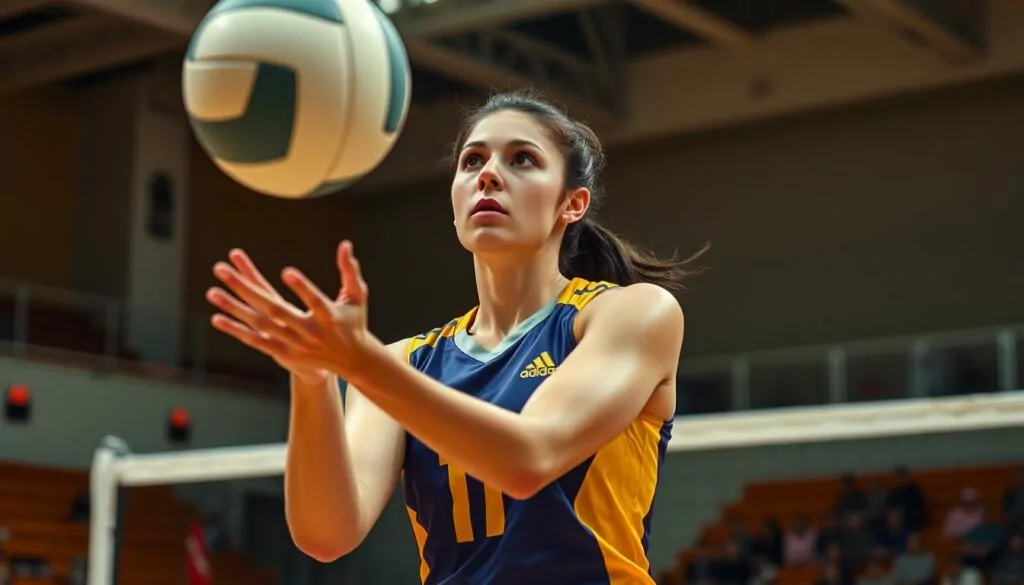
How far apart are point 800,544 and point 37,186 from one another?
9989mm

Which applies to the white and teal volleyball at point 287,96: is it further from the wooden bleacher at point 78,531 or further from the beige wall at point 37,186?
the beige wall at point 37,186

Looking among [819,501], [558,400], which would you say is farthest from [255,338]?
[819,501]

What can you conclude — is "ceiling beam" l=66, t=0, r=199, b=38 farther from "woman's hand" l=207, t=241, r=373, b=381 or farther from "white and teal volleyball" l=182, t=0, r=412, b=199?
"woman's hand" l=207, t=241, r=373, b=381

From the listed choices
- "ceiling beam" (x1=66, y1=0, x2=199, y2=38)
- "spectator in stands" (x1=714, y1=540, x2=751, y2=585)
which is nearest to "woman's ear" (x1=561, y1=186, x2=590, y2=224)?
"spectator in stands" (x1=714, y1=540, x2=751, y2=585)

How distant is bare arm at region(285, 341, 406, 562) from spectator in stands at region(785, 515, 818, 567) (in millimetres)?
11710

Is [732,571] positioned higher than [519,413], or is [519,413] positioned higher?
[732,571]

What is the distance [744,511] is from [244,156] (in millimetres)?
13515

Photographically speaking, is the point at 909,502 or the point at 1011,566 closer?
the point at 1011,566

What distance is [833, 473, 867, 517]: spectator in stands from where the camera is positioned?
14062 millimetres

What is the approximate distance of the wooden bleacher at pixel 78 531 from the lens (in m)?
15.1

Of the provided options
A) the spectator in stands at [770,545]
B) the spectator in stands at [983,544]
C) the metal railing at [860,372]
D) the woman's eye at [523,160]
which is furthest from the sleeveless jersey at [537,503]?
the metal railing at [860,372]

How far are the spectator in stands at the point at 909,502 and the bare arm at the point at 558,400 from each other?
38.4 ft

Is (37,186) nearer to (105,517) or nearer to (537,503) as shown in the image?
(105,517)

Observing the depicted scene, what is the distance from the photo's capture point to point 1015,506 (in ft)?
43.2
